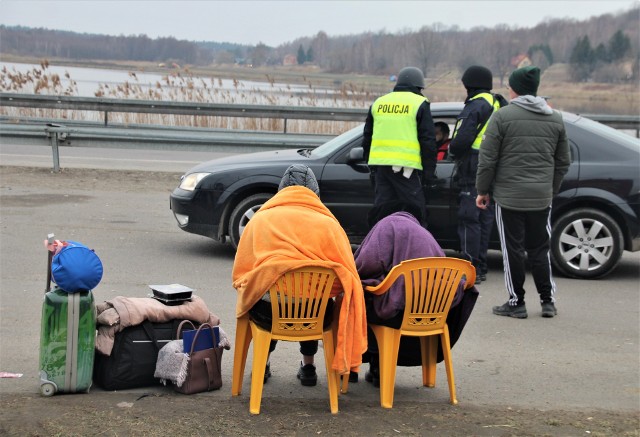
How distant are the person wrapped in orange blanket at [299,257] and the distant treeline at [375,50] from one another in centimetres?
256

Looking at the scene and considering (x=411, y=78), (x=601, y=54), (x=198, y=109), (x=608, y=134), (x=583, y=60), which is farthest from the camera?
(x=601, y=54)

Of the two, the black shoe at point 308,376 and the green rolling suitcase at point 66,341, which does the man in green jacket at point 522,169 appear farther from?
the green rolling suitcase at point 66,341

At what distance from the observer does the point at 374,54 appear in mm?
24891

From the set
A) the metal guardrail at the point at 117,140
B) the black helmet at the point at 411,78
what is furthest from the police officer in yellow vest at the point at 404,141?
the metal guardrail at the point at 117,140

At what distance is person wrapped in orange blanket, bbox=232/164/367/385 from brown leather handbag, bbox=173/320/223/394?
0.37 metres

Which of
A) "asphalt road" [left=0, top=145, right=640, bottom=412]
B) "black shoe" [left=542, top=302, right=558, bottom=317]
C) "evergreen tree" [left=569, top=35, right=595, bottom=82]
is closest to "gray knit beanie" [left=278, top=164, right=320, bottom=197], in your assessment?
"asphalt road" [left=0, top=145, right=640, bottom=412]

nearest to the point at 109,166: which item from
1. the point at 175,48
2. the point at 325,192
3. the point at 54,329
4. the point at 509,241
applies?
the point at 175,48

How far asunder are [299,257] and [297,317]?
35 centimetres

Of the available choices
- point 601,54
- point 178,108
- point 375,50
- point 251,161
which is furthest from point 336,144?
point 601,54

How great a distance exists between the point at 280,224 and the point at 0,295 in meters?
3.57

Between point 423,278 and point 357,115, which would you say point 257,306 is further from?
point 357,115

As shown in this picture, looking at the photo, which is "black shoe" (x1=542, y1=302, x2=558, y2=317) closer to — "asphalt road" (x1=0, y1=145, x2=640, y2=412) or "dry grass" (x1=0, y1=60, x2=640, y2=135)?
"asphalt road" (x1=0, y1=145, x2=640, y2=412)

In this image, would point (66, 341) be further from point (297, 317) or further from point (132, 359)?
point (297, 317)

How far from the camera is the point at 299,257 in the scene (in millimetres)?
5121
